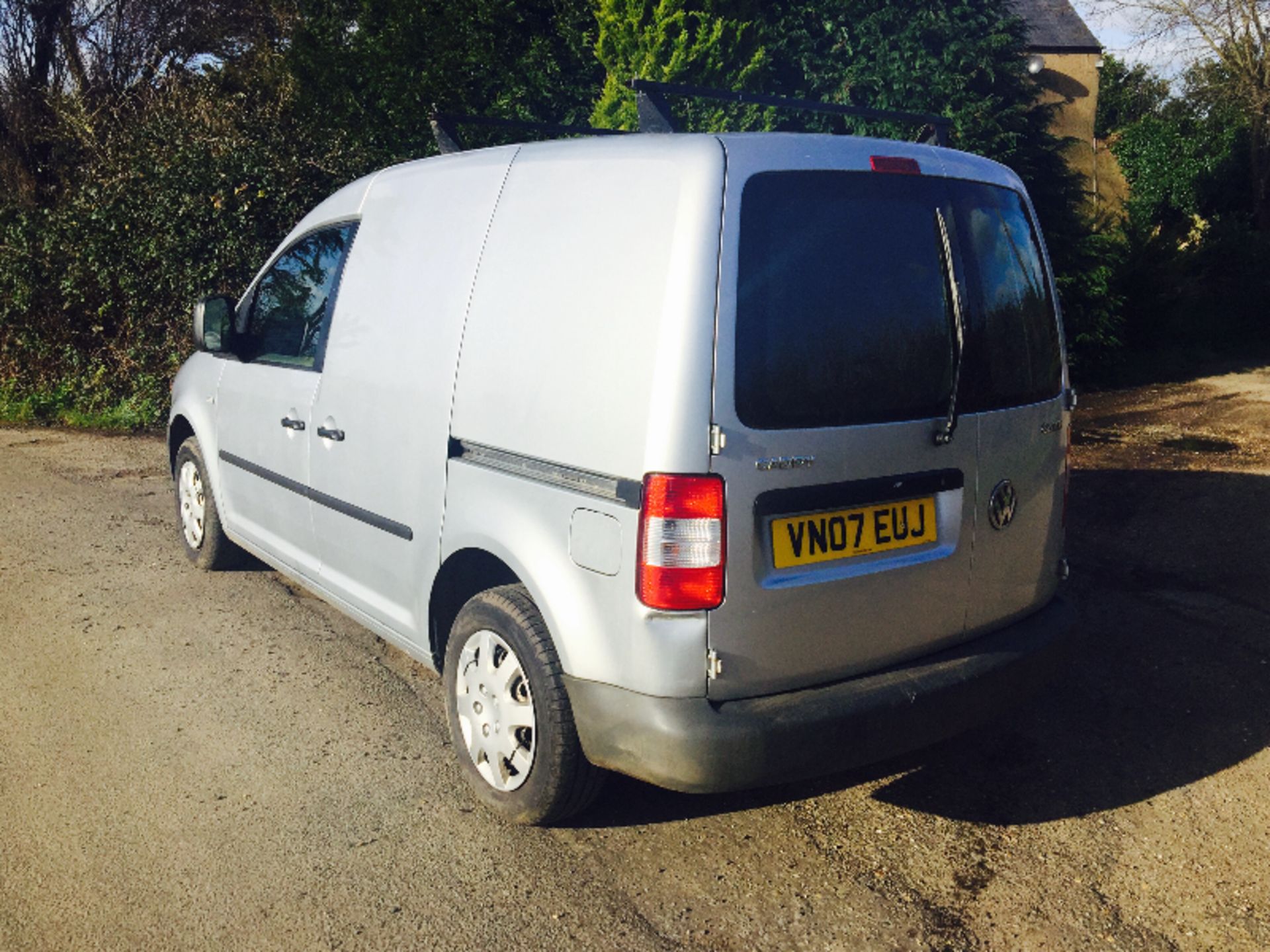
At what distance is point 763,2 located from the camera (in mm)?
11289

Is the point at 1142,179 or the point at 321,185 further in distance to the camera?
the point at 1142,179

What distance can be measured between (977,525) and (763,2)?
938 centimetres

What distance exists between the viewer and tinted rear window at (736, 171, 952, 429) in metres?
2.88

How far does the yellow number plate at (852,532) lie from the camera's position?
9.57ft

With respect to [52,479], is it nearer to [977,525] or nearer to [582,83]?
[582,83]

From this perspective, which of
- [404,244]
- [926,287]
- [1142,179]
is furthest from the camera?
[1142,179]

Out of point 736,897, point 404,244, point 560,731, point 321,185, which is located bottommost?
point 736,897

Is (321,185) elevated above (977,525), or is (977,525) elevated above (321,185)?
(321,185)

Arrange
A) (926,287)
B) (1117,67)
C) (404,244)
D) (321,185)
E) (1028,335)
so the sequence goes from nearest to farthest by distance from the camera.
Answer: (926,287)
(1028,335)
(404,244)
(321,185)
(1117,67)

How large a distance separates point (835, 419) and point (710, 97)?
1254mm

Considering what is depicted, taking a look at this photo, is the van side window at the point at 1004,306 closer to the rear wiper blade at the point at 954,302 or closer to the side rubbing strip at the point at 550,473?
the rear wiper blade at the point at 954,302

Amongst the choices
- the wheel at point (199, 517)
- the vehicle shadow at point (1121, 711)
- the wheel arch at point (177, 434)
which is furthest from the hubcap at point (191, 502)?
the vehicle shadow at point (1121, 711)

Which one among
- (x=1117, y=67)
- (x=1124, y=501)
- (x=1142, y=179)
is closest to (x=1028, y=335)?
(x=1124, y=501)

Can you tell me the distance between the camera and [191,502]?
5.91m
